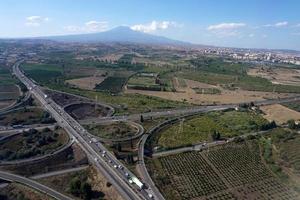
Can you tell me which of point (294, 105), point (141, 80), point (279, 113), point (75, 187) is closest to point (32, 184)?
point (75, 187)

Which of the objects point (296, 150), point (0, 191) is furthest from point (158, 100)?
point (0, 191)

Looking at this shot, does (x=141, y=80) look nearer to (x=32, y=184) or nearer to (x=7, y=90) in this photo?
(x=7, y=90)

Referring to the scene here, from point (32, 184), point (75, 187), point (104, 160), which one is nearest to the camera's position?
point (75, 187)

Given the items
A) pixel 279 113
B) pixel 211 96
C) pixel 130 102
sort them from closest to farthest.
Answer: pixel 279 113 → pixel 130 102 → pixel 211 96

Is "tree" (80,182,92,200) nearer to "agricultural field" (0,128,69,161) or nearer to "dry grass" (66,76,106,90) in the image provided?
"agricultural field" (0,128,69,161)

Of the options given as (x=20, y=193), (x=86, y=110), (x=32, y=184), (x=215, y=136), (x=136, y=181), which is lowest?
(x=20, y=193)

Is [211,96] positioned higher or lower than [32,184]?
higher

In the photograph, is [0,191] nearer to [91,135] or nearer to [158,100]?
[91,135]
